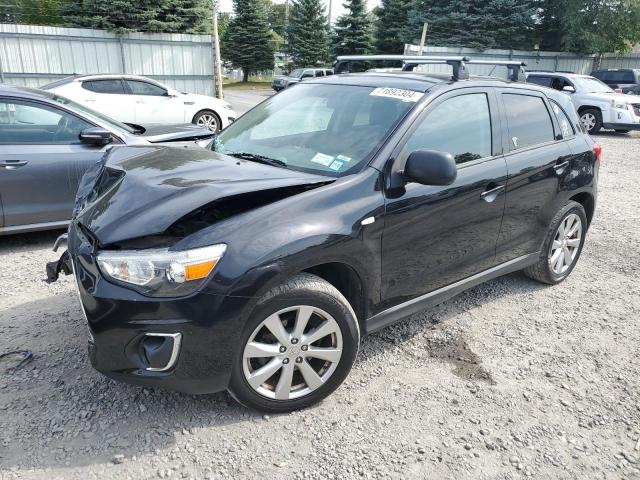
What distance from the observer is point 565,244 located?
454 centimetres

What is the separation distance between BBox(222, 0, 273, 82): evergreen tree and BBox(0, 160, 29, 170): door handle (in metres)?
37.1

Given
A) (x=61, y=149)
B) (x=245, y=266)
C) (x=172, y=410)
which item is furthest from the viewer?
(x=61, y=149)

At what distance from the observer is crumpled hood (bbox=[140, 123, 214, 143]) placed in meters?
5.49

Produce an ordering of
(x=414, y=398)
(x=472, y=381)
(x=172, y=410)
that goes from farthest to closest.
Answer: (x=472, y=381)
(x=414, y=398)
(x=172, y=410)

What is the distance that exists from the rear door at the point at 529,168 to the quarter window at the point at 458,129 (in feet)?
0.76

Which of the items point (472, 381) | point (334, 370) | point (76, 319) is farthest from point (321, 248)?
point (76, 319)

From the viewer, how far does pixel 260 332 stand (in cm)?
265

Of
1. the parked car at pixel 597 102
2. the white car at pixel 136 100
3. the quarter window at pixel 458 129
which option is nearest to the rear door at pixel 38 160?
the quarter window at pixel 458 129

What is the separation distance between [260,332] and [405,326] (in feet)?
4.91

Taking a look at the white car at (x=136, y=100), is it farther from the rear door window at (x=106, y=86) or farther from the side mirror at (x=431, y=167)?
the side mirror at (x=431, y=167)

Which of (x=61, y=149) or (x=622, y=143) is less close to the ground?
(x=61, y=149)

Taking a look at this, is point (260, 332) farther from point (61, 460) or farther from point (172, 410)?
point (61, 460)

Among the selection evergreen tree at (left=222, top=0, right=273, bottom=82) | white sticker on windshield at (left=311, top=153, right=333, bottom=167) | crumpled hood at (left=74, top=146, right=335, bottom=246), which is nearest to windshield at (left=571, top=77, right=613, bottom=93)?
white sticker on windshield at (left=311, top=153, right=333, bottom=167)

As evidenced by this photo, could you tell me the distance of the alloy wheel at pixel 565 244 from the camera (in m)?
4.44
